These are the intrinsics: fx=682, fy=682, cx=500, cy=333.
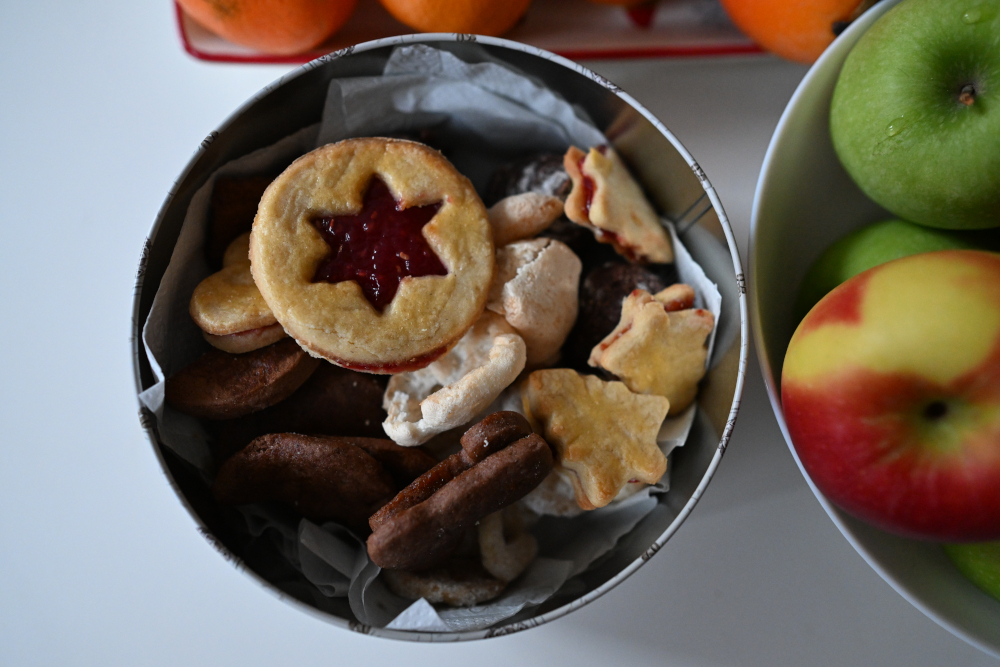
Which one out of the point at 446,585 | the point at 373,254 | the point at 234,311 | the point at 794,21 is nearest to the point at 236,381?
the point at 234,311

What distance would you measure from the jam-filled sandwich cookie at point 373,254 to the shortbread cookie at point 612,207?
0.11 metres

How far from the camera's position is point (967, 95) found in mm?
566

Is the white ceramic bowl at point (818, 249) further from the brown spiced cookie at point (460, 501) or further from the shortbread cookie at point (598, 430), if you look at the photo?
the brown spiced cookie at point (460, 501)

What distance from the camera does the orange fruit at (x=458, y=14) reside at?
68 cm

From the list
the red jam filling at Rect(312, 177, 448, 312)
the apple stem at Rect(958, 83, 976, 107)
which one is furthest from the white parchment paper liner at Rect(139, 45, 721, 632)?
the apple stem at Rect(958, 83, 976, 107)

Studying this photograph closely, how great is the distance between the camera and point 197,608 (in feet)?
2.50

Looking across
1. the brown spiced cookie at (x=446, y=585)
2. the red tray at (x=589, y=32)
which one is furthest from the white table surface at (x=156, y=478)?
the brown spiced cookie at (x=446, y=585)

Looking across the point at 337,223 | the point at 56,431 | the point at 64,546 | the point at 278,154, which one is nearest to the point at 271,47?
the point at 278,154

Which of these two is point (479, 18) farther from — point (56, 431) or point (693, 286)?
point (56, 431)

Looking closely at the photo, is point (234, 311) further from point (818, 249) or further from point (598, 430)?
point (818, 249)

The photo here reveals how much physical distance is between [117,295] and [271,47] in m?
0.34

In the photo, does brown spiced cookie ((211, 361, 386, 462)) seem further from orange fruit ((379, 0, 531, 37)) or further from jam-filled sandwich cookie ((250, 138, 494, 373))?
orange fruit ((379, 0, 531, 37))

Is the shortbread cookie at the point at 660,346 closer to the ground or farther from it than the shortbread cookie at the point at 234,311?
closer to the ground

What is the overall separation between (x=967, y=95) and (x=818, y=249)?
210 mm
